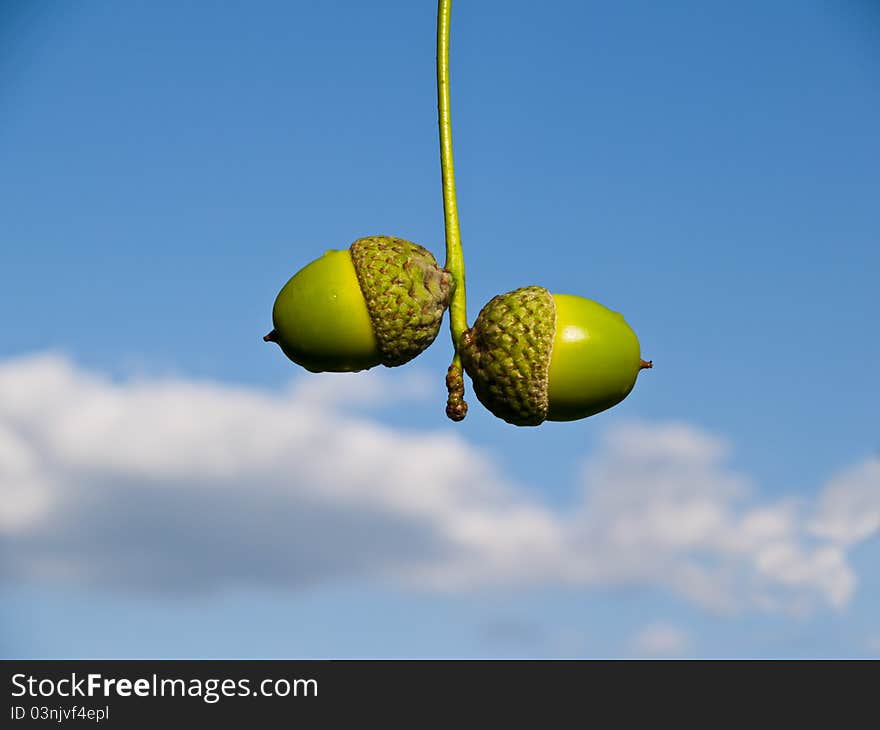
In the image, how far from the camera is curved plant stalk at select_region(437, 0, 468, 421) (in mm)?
3236

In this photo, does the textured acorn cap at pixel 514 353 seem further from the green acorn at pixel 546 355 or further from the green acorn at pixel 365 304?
the green acorn at pixel 365 304

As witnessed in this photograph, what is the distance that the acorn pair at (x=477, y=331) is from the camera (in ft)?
10.5

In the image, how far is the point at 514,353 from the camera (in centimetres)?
318

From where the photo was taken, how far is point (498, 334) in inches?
126

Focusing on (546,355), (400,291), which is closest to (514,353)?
(546,355)

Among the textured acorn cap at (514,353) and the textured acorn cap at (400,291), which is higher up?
the textured acorn cap at (400,291)

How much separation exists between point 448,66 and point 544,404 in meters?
1.02

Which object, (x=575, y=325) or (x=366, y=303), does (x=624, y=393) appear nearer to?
(x=575, y=325)

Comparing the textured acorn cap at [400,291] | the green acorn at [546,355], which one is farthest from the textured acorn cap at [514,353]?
the textured acorn cap at [400,291]

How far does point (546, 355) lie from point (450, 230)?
45cm

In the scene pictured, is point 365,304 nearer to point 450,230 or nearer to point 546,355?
point 450,230

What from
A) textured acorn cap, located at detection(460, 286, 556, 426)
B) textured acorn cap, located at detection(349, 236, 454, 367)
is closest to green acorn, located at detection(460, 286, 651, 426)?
textured acorn cap, located at detection(460, 286, 556, 426)
